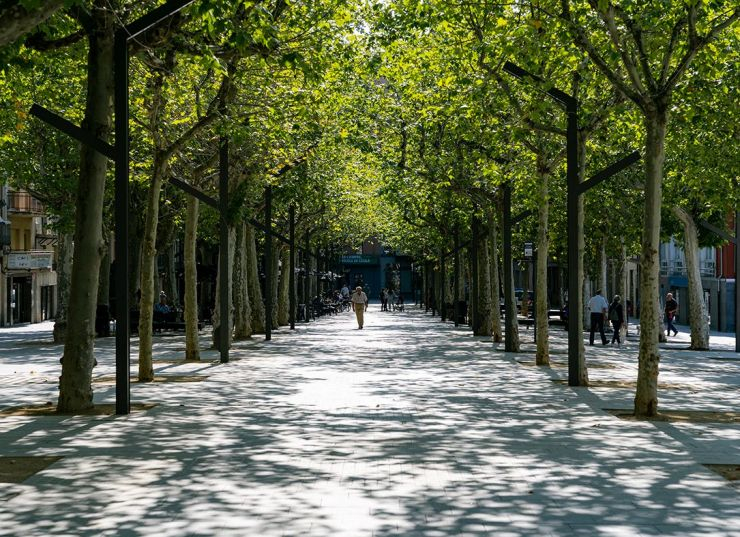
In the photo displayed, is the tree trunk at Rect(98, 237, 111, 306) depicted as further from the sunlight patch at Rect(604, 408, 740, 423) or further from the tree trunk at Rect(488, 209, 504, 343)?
the sunlight patch at Rect(604, 408, 740, 423)

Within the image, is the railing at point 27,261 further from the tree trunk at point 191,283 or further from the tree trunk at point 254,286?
the tree trunk at point 191,283

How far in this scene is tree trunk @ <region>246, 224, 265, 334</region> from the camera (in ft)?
124

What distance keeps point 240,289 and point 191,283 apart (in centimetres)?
825

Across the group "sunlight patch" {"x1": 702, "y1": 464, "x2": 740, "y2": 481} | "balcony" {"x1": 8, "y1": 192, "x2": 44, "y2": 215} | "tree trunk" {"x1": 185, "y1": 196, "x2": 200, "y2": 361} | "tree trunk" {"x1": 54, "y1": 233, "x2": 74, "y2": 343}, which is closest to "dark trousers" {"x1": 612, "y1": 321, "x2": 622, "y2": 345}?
"tree trunk" {"x1": 185, "y1": 196, "x2": 200, "y2": 361}

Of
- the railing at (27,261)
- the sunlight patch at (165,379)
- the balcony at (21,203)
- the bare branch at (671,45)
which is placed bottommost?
the sunlight patch at (165,379)

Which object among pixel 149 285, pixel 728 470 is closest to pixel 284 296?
pixel 149 285

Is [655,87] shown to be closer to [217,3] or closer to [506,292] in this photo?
[217,3]

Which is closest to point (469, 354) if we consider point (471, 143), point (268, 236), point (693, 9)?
point (471, 143)

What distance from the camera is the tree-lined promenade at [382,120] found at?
14.8 metres

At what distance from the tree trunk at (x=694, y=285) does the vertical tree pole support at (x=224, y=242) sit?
12.5 metres

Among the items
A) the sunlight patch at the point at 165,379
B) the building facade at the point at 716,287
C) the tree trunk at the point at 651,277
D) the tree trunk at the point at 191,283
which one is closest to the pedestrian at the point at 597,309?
the building facade at the point at 716,287

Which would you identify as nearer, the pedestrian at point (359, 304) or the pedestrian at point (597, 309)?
the pedestrian at point (597, 309)

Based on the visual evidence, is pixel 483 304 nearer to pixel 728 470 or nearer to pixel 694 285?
pixel 694 285

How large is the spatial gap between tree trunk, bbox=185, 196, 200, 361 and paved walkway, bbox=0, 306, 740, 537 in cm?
335
